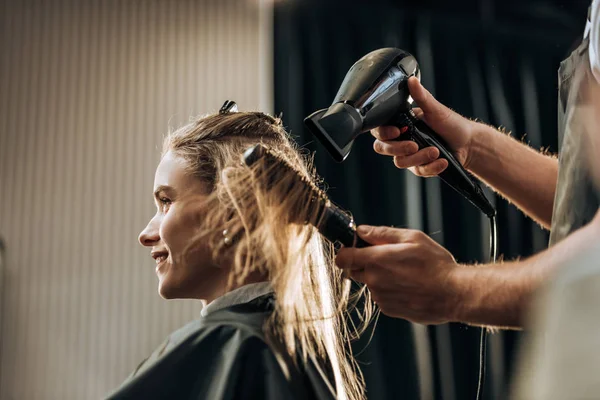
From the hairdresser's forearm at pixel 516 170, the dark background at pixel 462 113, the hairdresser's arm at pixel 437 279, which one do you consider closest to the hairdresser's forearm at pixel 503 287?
the hairdresser's arm at pixel 437 279

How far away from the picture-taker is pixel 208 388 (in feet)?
3.27

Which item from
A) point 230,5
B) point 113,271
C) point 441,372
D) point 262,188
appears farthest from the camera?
point 230,5

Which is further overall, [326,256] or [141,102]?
[141,102]

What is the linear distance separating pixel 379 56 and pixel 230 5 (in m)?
2.14

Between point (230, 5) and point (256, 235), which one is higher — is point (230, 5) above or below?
above

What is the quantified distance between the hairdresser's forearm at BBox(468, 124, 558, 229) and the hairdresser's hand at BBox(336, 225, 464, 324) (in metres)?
0.51

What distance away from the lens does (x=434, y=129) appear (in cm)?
130

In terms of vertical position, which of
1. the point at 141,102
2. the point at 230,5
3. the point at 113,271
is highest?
the point at 230,5

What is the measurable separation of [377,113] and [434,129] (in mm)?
222

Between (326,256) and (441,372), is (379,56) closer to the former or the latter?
(326,256)

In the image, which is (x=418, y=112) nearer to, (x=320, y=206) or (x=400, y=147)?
(x=400, y=147)

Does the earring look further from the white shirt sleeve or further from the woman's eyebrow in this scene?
the white shirt sleeve

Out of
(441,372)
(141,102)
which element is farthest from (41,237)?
(441,372)

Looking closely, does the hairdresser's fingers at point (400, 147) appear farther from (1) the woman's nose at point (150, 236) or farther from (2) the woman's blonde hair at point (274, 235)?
(1) the woman's nose at point (150, 236)
